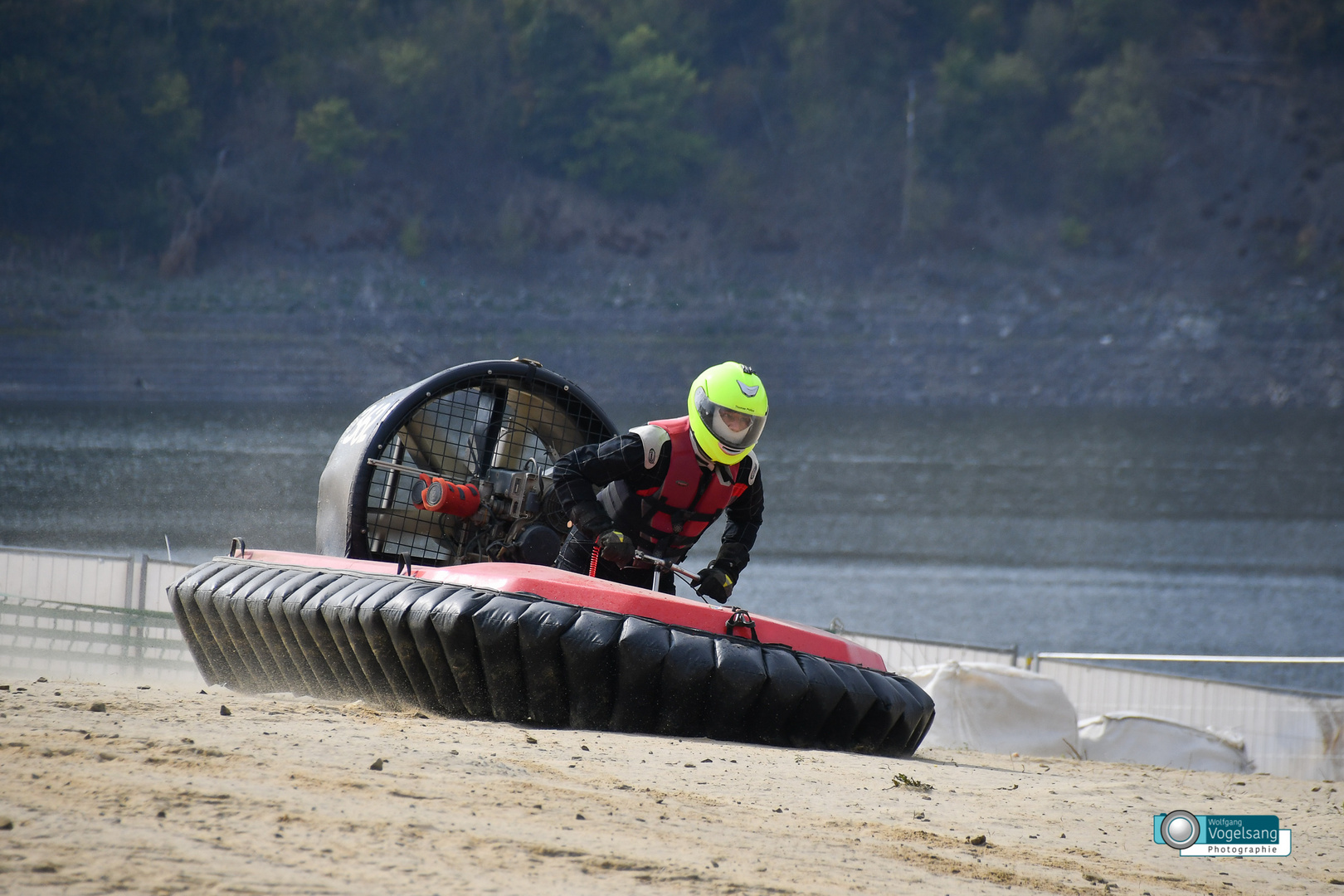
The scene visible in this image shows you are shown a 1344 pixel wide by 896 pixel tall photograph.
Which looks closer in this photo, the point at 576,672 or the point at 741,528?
the point at 576,672

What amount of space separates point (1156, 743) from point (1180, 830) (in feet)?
10.9

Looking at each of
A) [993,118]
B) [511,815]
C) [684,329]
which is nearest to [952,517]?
[511,815]

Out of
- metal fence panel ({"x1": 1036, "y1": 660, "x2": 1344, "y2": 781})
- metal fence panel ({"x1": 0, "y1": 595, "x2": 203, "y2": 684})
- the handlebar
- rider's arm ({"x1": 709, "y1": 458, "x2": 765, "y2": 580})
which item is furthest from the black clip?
metal fence panel ({"x1": 0, "y1": 595, "x2": 203, "y2": 684})

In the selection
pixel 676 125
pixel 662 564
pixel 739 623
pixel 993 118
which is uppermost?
pixel 993 118

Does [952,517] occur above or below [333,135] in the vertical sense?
below

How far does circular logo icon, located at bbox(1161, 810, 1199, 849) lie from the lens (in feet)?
12.5

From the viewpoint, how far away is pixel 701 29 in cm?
7519

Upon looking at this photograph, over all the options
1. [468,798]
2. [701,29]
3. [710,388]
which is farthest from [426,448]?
[701,29]

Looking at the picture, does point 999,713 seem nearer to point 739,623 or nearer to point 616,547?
point 739,623

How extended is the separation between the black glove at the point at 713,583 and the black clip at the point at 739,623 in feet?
1.43

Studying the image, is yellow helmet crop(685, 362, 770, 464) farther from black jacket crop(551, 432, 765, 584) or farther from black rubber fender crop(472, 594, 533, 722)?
black rubber fender crop(472, 594, 533, 722)

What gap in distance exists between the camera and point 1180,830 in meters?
3.95

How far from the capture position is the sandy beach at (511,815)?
8.30ft

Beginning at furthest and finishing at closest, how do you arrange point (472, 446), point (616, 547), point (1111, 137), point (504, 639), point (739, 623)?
1. point (1111, 137)
2. point (472, 446)
3. point (616, 547)
4. point (739, 623)
5. point (504, 639)
